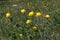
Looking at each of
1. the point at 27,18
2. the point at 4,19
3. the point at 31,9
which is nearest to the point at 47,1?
the point at 31,9

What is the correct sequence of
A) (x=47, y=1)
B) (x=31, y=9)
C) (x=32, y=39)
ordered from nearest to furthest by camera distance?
(x=32, y=39) → (x=31, y=9) → (x=47, y=1)

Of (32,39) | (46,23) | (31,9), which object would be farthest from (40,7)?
(32,39)

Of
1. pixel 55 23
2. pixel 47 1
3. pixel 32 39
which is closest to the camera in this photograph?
pixel 32 39

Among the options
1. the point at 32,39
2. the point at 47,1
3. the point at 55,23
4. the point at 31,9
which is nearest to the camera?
the point at 32,39

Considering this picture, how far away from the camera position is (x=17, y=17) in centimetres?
411

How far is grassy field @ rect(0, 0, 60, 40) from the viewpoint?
12.4ft

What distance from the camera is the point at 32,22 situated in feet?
13.0

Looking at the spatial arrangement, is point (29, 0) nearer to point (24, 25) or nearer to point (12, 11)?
point (12, 11)

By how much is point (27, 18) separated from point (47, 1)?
797 millimetres

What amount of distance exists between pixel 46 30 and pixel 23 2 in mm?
1096

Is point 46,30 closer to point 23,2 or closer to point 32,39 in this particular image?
point 32,39

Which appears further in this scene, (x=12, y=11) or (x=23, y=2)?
(x=23, y=2)

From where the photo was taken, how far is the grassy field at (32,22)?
3770mm

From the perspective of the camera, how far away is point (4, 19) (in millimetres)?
4109
